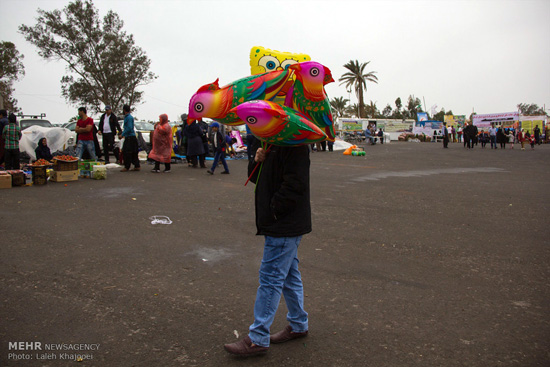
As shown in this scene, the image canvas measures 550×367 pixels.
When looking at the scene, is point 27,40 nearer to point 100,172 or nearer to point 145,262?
point 100,172

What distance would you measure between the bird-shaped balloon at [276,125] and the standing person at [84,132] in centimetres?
1075

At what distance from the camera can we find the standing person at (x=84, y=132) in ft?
39.5

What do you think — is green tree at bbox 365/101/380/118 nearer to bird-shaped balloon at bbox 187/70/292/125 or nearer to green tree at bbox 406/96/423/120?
green tree at bbox 406/96/423/120

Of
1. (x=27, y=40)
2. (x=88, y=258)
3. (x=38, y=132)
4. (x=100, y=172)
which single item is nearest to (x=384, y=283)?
(x=88, y=258)

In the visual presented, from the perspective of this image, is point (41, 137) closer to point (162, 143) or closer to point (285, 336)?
point (162, 143)

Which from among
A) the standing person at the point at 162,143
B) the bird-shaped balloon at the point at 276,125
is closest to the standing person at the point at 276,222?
the bird-shaped balloon at the point at 276,125

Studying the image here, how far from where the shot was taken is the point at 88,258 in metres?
4.71

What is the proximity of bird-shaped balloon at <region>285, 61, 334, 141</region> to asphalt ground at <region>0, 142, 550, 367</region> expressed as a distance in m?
1.68

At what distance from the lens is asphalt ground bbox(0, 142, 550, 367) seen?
2967 mm

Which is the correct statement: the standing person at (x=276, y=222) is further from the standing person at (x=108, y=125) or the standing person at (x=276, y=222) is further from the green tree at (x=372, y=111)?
the green tree at (x=372, y=111)

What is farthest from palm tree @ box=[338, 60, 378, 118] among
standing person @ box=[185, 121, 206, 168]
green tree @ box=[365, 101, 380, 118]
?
standing person @ box=[185, 121, 206, 168]

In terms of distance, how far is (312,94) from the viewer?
10.1ft

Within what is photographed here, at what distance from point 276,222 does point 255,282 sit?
152 cm

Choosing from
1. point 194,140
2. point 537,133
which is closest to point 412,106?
point 537,133
